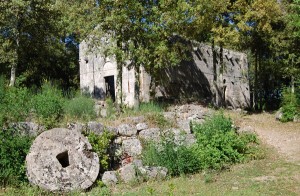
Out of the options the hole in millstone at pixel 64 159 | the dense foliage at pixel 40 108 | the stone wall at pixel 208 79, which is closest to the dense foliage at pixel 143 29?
the stone wall at pixel 208 79

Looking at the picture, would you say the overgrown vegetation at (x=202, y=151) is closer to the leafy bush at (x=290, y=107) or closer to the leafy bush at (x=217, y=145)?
the leafy bush at (x=217, y=145)

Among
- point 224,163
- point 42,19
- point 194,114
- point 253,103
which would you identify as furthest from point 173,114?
point 253,103

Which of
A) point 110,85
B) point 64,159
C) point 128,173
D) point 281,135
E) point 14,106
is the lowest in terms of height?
point 128,173

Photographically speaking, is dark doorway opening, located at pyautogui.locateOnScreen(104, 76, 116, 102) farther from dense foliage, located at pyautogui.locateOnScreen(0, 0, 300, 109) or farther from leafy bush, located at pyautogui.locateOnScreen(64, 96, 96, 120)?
leafy bush, located at pyautogui.locateOnScreen(64, 96, 96, 120)

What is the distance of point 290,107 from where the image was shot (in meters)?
15.2

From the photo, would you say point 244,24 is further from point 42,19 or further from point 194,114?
point 42,19

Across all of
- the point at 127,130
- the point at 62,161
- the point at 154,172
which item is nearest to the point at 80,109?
the point at 127,130

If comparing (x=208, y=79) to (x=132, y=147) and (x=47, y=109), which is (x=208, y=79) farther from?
(x=47, y=109)

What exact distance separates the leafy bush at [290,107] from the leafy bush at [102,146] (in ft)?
30.8

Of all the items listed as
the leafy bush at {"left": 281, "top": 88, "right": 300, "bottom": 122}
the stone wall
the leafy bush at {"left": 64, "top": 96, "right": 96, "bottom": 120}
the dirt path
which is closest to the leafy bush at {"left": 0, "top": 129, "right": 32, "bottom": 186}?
the leafy bush at {"left": 64, "top": 96, "right": 96, "bottom": 120}

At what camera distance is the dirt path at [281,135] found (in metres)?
10.7

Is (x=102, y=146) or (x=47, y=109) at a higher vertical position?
(x=47, y=109)

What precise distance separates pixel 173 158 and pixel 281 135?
6.26m

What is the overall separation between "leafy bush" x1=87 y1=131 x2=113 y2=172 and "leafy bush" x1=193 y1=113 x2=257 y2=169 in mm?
2355
